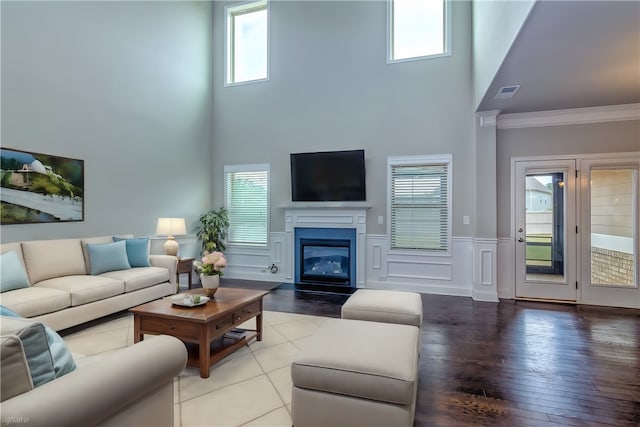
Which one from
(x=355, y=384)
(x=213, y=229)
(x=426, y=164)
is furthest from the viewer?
(x=213, y=229)

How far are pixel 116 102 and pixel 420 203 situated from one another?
16.0 ft

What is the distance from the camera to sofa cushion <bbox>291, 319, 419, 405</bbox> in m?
1.71

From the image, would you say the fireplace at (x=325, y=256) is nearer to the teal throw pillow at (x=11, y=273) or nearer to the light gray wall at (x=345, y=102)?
the light gray wall at (x=345, y=102)

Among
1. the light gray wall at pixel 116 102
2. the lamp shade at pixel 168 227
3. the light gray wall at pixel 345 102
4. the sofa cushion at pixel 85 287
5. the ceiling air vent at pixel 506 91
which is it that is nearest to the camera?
the sofa cushion at pixel 85 287

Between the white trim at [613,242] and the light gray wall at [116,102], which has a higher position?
the light gray wall at [116,102]

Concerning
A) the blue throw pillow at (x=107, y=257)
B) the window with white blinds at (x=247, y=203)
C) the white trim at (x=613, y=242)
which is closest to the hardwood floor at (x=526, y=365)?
the white trim at (x=613, y=242)

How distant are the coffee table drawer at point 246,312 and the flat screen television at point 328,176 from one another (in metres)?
2.92

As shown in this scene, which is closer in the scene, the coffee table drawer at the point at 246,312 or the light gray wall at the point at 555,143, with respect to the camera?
the coffee table drawer at the point at 246,312

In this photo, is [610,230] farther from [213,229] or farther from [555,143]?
[213,229]

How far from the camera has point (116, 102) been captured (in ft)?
15.7

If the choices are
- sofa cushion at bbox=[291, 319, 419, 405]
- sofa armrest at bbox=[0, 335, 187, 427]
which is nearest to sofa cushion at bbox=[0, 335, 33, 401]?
sofa armrest at bbox=[0, 335, 187, 427]

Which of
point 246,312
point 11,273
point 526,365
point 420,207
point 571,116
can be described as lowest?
point 526,365

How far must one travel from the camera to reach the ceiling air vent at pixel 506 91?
3.90 metres

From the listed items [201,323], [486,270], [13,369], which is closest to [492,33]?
[486,270]
